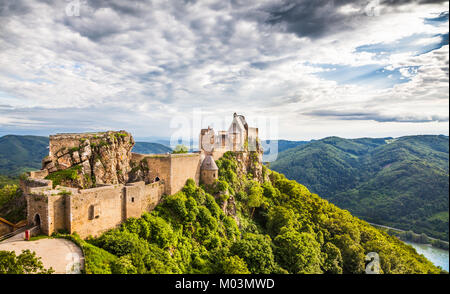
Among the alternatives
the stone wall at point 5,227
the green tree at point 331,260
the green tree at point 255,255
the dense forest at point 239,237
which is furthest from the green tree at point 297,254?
the stone wall at point 5,227

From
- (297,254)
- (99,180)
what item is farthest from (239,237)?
(99,180)

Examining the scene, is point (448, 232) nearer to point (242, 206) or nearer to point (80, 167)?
point (242, 206)

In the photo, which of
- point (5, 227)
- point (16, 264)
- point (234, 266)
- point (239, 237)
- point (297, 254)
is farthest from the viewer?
point (239, 237)

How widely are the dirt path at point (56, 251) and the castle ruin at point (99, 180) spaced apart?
4.78 feet

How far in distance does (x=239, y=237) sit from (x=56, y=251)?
2477 cm

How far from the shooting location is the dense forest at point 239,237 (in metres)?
22.0

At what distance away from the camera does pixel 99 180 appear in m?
28.6

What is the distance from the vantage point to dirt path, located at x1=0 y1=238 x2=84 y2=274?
16.1m

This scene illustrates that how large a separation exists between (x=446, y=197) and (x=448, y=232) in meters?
32.2

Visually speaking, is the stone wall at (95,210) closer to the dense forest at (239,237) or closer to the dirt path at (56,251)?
the dense forest at (239,237)

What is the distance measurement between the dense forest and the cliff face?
7138 mm

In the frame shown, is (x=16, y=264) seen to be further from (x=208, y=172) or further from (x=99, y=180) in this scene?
(x=208, y=172)
